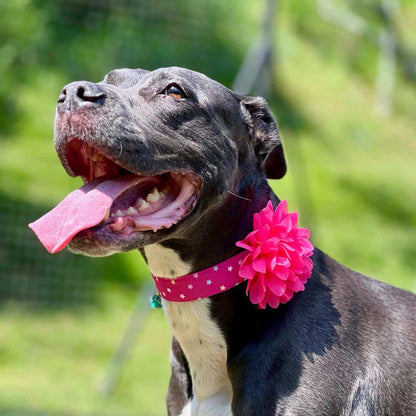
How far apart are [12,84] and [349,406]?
20.4ft

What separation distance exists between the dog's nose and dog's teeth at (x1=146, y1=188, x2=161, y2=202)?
0.39 m

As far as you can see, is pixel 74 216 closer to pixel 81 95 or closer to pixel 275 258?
pixel 81 95

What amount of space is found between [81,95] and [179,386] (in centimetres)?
125

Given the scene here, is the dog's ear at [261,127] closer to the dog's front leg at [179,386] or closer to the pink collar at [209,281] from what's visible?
the pink collar at [209,281]

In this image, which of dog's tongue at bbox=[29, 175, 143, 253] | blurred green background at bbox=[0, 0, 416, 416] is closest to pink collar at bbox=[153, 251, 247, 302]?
dog's tongue at bbox=[29, 175, 143, 253]

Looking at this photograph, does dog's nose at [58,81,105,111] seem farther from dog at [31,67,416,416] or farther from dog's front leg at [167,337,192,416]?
dog's front leg at [167,337,192,416]

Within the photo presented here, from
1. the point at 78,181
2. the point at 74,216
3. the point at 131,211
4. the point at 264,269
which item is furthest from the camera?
the point at 78,181

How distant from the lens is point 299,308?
3062 millimetres

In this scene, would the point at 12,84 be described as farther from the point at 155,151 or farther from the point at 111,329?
the point at 155,151

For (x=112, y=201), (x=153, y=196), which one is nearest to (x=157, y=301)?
(x=153, y=196)

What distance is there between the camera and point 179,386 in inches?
133

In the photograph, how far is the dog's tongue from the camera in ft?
9.06

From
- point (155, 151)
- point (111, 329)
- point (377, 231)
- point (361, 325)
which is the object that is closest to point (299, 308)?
point (361, 325)

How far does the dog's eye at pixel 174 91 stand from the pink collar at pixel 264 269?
52cm
